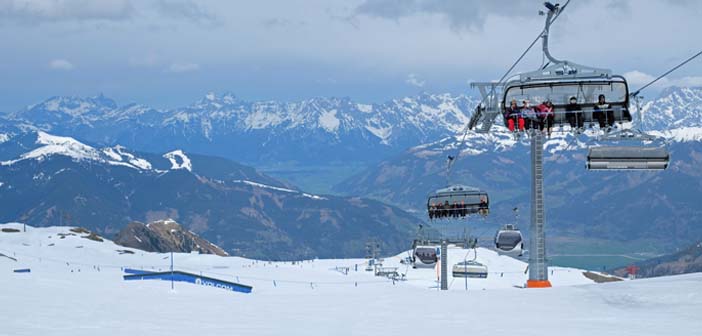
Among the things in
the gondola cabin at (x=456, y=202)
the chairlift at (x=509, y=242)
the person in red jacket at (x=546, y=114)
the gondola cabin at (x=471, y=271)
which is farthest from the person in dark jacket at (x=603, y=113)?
the gondola cabin at (x=471, y=271)

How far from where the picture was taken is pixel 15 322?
24.5 meters

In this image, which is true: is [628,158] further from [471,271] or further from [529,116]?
[471,271]

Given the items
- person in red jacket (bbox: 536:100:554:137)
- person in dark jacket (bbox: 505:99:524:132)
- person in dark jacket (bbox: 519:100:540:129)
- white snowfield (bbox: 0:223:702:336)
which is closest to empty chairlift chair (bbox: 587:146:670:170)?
person in red jacket (bbox: 536:100:554:137)

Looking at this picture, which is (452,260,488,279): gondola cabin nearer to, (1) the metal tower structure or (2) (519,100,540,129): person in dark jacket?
(1) the metal tower structure

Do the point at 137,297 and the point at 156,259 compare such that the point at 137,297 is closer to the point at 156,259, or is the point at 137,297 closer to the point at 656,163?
the point at 656,163

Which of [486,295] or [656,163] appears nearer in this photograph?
[486,295]

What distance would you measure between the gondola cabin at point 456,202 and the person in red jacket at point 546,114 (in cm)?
2391

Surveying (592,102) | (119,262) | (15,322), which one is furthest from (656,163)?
(119,262)

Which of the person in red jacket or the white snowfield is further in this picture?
the person in red jacket

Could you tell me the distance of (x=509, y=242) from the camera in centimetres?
6562

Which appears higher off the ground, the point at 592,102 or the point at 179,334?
the point at 592,102

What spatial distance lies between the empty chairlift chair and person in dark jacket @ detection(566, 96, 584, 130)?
4.66ft

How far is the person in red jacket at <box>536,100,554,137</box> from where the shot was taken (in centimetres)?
3753

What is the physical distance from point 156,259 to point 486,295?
138382mm
